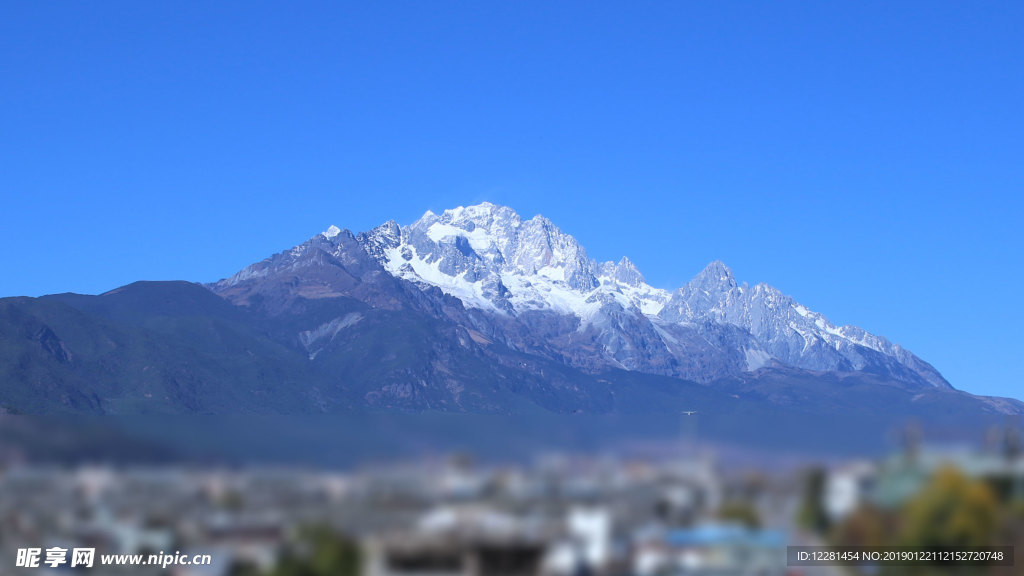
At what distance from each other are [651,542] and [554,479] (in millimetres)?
1298

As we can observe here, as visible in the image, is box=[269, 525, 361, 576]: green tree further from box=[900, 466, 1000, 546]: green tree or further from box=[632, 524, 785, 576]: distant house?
box=[900, 466, 1000, 546]: green tree

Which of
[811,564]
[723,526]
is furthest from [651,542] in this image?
[811,564]

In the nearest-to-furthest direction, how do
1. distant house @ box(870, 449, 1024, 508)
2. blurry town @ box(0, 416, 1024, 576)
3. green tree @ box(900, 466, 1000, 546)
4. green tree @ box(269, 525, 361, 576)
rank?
green tree @ box(269, 525, 361, 576) < blurry town @ box(0, 416, 1024, 576) < green tree @ box(900, 466, 1000, 546) < distant house @ box(870, 449, 1024, 508)

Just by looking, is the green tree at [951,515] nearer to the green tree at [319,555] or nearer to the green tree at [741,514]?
the green tree at [741,514]

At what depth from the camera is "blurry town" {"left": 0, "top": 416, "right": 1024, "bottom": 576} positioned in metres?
10.2

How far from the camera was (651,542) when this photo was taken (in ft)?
34.1

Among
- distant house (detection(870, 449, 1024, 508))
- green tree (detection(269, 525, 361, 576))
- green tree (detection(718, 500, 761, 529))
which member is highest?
distant house (detection(870, 449, 1024, 508))

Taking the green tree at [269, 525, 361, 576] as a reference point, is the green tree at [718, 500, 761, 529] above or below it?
above

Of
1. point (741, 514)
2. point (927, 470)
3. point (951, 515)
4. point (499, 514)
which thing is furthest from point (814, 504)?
point (499, 514)

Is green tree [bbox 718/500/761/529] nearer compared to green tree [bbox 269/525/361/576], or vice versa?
green tree [bbox 269/525/361/576]

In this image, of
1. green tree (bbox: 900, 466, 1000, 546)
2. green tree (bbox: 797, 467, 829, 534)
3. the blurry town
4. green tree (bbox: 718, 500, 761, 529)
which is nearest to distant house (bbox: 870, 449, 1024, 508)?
the blurry town

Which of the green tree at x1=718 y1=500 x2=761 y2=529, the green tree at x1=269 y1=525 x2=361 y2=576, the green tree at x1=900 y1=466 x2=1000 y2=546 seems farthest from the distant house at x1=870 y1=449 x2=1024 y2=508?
the green tree at x1=269 y1=525 x2=361 y2=576

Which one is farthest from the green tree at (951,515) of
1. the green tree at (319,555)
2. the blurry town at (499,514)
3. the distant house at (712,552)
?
the green tree at (319,555)

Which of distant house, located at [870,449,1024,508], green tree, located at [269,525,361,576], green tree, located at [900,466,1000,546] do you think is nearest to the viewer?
green tree, located at [269,525,361,576]
